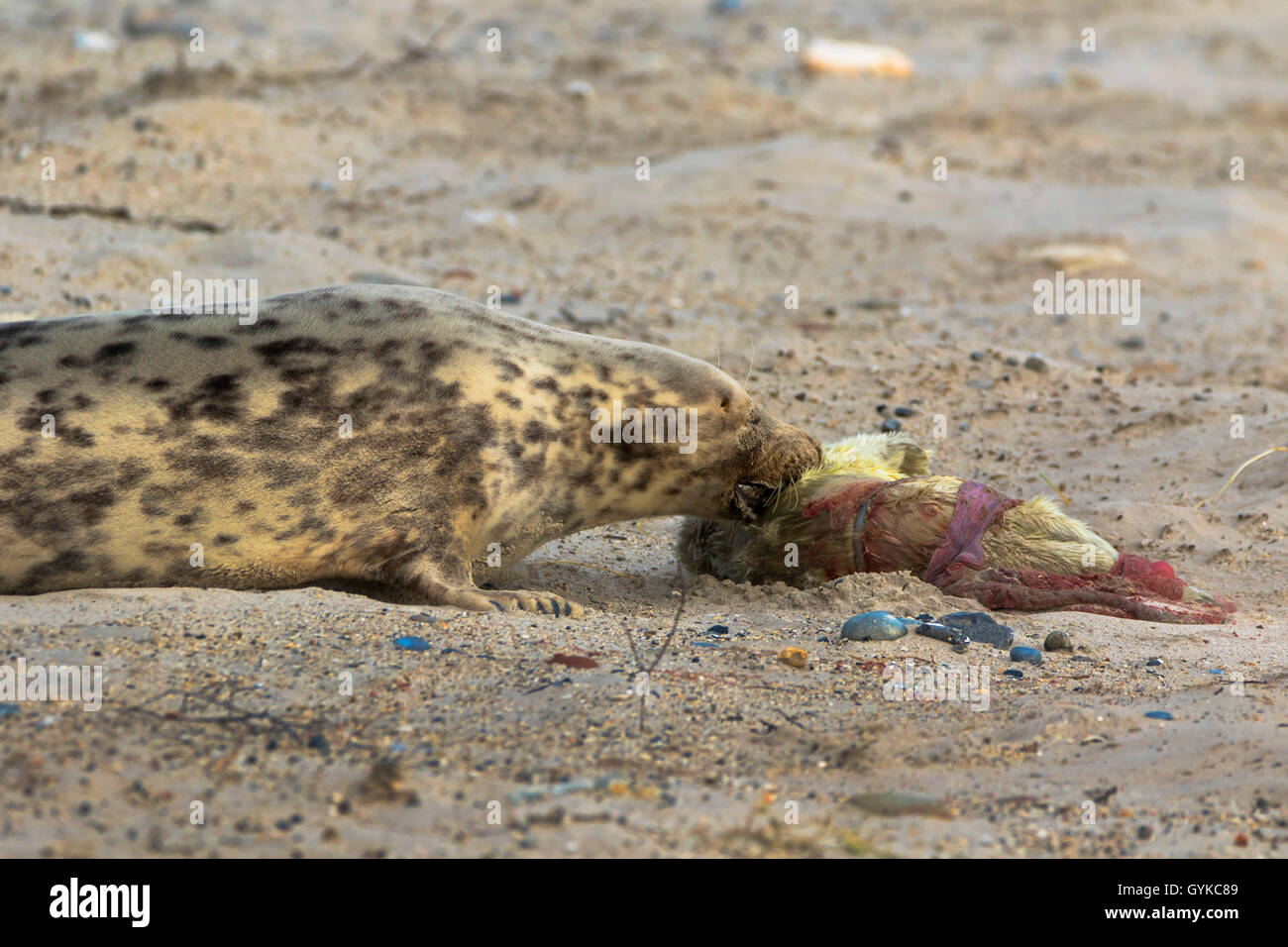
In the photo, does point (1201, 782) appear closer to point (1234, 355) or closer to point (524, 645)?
point (524, 645)

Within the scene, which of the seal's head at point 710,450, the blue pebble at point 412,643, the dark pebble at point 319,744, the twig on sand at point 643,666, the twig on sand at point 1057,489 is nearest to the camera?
the dark pebble at point 319,744

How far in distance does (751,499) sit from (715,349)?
2.29 metres

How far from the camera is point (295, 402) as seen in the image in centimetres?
448

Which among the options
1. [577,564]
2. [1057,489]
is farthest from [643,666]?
[1057,489]

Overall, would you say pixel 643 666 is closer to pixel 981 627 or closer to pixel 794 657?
pixel 794 657

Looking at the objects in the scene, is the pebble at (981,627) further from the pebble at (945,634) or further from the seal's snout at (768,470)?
the seal's snout at (768,470)

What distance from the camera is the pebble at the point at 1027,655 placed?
418 cm

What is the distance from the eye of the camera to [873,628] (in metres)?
4.29

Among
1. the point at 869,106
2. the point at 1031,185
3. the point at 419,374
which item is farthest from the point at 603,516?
the point at 869,106

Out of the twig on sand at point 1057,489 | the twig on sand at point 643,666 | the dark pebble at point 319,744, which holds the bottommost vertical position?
the twig on sand at point 1057,489

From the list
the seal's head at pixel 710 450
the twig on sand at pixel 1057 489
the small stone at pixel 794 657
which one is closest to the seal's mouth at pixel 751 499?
the seal's head at pixel 710 450

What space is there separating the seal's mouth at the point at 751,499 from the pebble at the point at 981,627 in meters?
0.90

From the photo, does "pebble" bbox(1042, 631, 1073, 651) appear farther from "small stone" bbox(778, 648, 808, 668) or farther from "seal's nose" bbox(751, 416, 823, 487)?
"seal's nose" bbox(751, 416, 823, 487)
